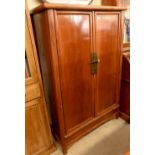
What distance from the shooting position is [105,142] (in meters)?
1.89

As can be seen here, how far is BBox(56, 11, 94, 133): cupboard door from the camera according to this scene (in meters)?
1.41

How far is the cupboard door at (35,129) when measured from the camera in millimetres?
1484

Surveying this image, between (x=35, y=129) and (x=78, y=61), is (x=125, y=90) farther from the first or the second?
(x=35, y=129)

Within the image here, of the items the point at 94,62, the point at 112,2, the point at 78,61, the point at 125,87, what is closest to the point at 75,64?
the point at 78,61

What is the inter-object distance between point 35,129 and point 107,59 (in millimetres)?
1159

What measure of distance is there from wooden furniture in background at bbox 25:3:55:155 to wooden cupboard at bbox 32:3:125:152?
0.14m

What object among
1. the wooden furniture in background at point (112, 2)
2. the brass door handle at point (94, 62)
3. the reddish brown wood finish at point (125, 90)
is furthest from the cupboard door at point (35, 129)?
the wooden furniture in background at point (112, 2)
